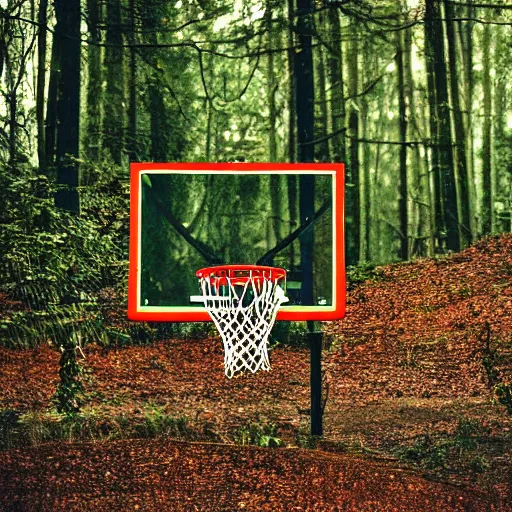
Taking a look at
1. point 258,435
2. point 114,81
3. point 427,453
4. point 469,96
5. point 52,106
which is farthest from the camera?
point 469,96

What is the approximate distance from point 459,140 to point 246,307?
383cm

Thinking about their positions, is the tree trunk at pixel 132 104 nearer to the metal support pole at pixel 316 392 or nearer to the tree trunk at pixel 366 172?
the tree trunk at pixel 366 172

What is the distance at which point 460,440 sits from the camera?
6977 mm

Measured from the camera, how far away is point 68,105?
8305 millimetres

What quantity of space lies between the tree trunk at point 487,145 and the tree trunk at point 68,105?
4291 mm

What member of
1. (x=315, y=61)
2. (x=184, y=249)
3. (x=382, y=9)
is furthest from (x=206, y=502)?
(x=382, y=9)

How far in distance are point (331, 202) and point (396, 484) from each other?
92.2 inches

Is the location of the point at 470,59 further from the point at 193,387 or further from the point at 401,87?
the point at 193,387

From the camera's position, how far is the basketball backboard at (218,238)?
20.6 ft

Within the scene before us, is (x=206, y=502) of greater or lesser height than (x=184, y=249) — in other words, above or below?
below

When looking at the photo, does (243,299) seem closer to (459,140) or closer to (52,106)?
(52,106)

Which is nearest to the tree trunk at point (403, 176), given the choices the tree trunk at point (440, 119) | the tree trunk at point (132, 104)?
the tree trunk at point (440, 119)

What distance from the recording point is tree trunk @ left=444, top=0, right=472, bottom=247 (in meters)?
8.62

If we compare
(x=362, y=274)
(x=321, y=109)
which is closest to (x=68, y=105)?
(x=321, y=109)
